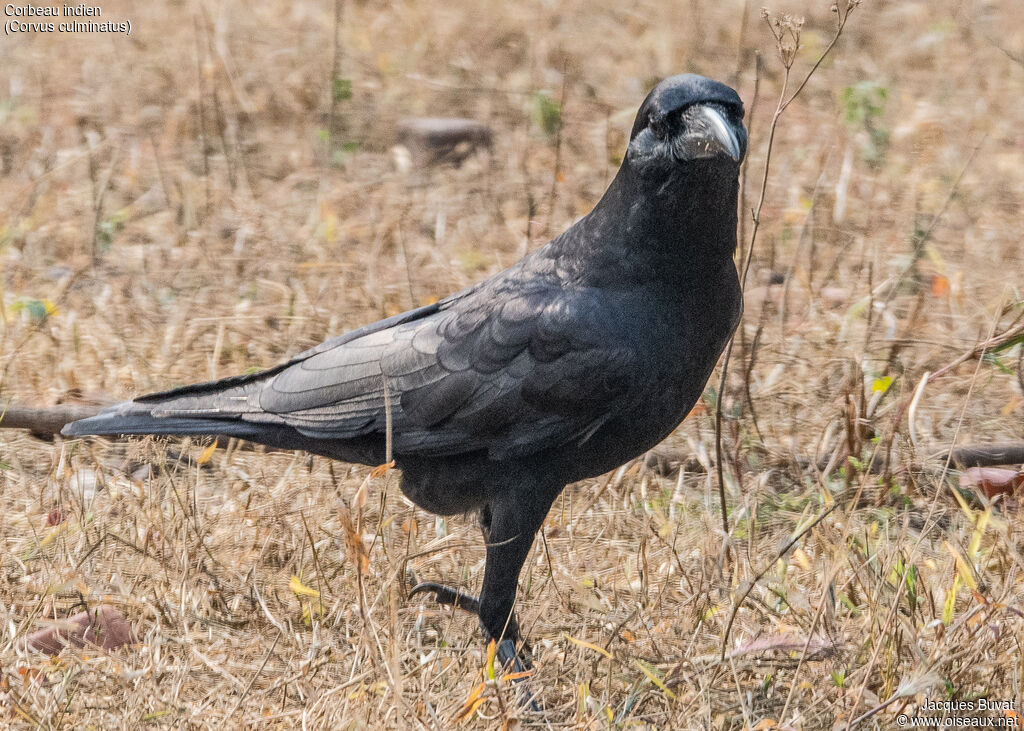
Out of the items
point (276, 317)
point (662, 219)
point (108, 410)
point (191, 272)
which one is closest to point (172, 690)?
point (108, 410)

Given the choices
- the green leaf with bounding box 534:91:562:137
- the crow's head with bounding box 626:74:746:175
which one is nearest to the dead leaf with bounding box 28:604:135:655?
Result: the crow's head with bounding box 626:74:746:175

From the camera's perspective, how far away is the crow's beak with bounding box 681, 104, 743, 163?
2.64 metres

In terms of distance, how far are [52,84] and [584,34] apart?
3.14 meters

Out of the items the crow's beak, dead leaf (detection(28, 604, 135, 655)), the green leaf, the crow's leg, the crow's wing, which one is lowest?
dead leaf (detection(28, 604, 135, 655))

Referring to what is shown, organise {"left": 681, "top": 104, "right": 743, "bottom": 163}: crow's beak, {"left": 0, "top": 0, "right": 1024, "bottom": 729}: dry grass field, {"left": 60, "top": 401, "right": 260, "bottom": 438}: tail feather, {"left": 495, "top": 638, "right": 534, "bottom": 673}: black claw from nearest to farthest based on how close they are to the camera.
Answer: {"left": 681, "top": 104, "right": 743, "bottom": 163}: crow's beak
{"left": 0, "top": 0, "right": 1024, "bottom": 729}: dry grass field
{"left": 495, "top": 638, "right": 534, "bottom": 673}: black claw
{"left": 60, "top": 401, "right": 260, "bottom": 438}: tail feather

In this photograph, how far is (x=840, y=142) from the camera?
633 centimetres

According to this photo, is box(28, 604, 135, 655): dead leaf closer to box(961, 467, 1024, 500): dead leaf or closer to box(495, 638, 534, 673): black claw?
box(495, 638, 534, 673): black claw

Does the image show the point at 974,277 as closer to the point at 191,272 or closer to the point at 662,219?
the point at 662,219

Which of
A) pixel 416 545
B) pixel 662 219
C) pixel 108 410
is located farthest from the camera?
pixel 416 545

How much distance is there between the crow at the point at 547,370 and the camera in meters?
2.83

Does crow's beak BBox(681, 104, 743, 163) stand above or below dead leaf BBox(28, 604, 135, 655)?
above

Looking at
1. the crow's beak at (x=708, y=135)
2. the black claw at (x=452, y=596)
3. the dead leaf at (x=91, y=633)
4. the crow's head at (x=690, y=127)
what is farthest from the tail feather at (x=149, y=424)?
the crow's beak at (x=708, y=135)

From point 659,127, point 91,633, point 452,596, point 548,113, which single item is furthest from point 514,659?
point 548,113

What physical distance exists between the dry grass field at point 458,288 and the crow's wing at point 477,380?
8.6 inches
